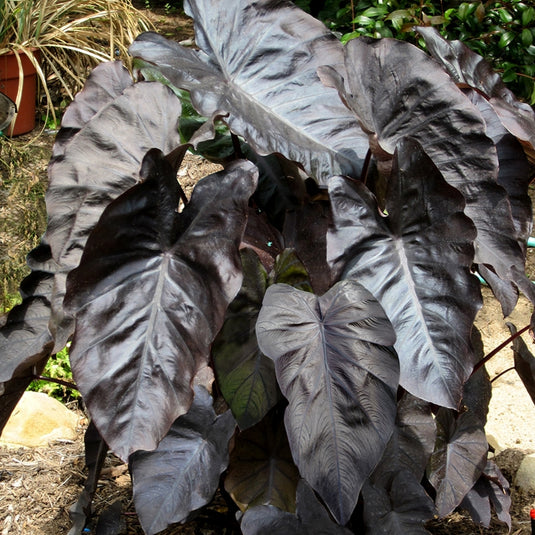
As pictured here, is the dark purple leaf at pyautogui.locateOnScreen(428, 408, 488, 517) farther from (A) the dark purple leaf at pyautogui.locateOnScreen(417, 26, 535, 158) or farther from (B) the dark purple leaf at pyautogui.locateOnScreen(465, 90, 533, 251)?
(A) the dark purple leaf at pyautogui.locateOnScreen(417, 26, 535, 158)

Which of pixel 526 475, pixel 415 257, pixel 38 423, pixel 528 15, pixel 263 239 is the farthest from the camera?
pixel 528 15

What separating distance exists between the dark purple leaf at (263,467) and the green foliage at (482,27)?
8.92ft

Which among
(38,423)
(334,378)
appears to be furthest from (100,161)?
(38,423)

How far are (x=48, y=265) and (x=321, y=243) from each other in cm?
59

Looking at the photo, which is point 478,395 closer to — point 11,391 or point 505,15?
point 11,391

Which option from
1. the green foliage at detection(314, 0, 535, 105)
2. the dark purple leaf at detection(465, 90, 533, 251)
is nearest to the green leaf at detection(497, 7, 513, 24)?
the green foliage at detection(314, 0, 535, 105)

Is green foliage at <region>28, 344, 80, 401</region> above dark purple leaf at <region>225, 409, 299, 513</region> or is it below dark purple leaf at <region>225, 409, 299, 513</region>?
below

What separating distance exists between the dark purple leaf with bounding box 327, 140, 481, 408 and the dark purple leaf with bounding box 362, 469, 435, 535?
0.27 metres

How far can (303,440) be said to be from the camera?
3.47 ft

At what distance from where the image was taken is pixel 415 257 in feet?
4.15

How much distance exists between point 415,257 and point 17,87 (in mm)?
3376

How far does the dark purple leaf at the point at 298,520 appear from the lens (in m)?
1.21

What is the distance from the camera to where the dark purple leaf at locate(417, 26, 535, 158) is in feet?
5.05

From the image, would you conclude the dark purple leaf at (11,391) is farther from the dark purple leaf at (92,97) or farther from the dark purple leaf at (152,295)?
the dark purple leaf at (92,97)
